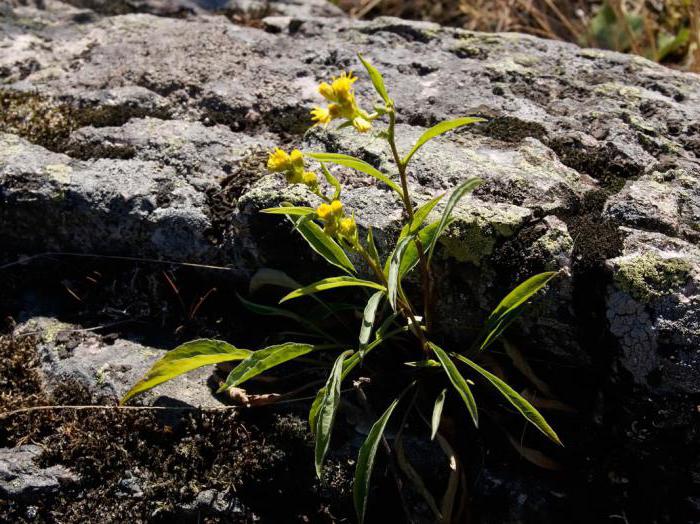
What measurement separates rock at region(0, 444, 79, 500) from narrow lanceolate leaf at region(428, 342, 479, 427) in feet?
4.02

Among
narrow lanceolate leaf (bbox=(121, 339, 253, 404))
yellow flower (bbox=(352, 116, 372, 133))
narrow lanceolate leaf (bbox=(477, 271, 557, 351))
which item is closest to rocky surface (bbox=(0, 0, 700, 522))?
narrow lanceolate leaf (bbox=(477, 271, 557, 351))

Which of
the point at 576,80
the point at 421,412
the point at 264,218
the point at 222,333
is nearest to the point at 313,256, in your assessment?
the point at 264,218

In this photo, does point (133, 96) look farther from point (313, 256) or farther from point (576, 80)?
point (576, 80)

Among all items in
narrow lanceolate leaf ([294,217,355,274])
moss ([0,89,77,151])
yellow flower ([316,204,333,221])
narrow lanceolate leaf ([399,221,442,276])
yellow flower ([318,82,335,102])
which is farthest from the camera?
moss ([0,89,77,151])

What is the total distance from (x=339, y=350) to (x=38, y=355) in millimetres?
1118

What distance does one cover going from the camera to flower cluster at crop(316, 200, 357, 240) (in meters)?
1.88

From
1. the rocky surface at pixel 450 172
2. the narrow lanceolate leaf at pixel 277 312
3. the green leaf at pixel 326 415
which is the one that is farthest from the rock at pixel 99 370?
the green leaf at pixel 326 415

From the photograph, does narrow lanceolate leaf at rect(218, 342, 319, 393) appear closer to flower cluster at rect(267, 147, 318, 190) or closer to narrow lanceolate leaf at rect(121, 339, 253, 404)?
narrow lanceolate leaf at rect(121, 339, 253, 404)

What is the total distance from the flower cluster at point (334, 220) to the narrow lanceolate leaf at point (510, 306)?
53 centimetres

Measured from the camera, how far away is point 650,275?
2045 mm

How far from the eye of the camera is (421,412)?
2.28 meters

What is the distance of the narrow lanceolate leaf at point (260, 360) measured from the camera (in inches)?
81.0

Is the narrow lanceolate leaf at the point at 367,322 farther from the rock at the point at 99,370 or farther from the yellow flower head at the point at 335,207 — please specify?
the rock at the point at 99,370

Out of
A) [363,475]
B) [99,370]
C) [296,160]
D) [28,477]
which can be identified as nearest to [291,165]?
[296,160]
